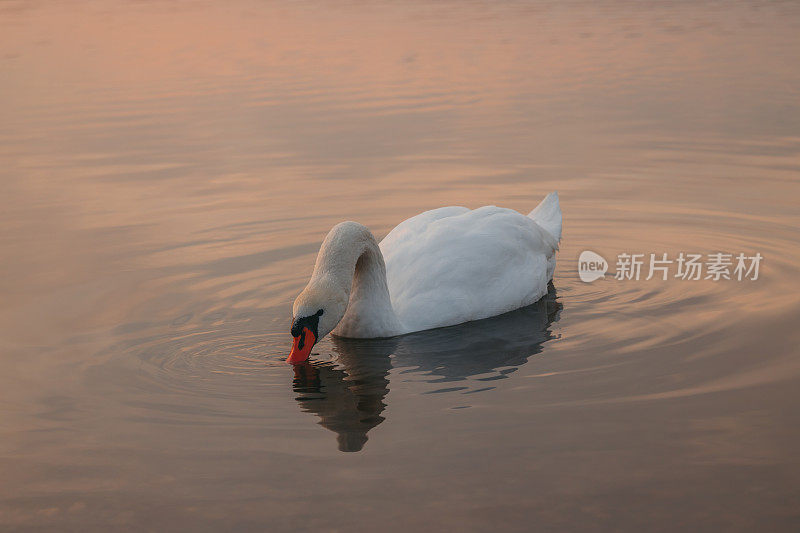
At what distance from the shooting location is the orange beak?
7082 millimetres

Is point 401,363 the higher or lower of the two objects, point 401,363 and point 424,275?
the lower

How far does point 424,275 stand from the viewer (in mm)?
8305

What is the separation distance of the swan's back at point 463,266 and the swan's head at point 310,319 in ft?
3.40

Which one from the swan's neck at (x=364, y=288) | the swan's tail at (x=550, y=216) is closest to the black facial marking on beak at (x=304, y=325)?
the swan's neck at (x=364, y=288)

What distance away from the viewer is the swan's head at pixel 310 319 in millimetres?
7059

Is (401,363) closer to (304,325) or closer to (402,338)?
(402,338)

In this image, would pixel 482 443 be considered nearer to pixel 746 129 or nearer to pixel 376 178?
pixel 376 178

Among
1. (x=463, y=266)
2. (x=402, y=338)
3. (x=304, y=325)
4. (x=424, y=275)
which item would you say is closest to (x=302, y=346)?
(x=304, y=325)

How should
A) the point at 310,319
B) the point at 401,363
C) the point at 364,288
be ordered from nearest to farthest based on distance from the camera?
the point at 310,319
the point at 401,363
the point at 364,288

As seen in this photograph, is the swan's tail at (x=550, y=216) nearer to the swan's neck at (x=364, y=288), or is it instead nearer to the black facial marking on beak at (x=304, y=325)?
the swan's neck at (x=364, y=288)

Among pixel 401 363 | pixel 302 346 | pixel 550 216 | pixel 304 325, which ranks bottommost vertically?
pixel 401 363

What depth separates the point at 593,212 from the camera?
11.0 metres

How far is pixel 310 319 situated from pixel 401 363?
77 centimetres

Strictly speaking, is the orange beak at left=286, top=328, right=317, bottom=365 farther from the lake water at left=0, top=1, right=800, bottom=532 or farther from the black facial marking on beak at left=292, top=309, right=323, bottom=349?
the lake water at left=0, top=1, right=800, bottom=532
